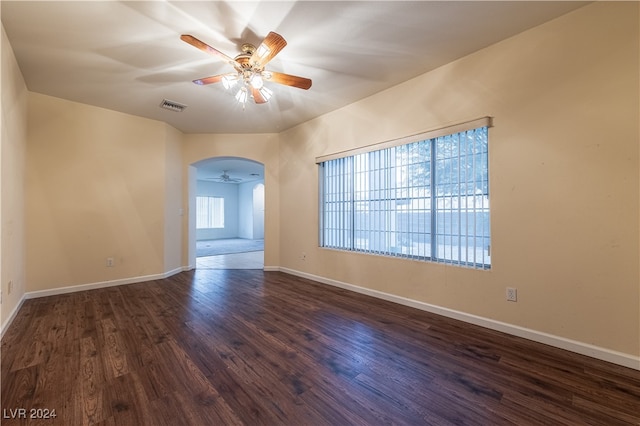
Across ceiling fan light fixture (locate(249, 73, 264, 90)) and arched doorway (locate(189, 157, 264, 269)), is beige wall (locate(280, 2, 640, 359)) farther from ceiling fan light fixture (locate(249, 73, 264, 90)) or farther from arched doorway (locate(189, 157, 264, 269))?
arched doorway (locate(189, 157, 264, 269))

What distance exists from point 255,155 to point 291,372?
425cm

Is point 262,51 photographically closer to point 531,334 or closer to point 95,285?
point 531,334

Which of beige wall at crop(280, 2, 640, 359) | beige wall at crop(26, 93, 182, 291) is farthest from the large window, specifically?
beige wall at crop(26, 93, 182, 291)

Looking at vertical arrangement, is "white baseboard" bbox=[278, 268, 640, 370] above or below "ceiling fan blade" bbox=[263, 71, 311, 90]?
below

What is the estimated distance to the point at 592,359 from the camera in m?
2.05

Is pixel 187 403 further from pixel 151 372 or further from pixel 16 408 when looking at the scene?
pixel 16 408

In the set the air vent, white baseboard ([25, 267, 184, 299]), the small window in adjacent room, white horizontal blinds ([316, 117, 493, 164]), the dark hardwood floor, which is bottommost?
the dark hardwood floor

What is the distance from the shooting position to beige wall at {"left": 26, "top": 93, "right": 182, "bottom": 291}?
11.8 ft

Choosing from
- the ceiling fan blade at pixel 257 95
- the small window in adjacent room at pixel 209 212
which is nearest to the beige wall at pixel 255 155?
the ceiling fan blade at pixel 257 95

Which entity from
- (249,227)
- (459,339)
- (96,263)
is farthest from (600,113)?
(249,227)

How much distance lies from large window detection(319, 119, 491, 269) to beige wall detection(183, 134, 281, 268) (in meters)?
1.38

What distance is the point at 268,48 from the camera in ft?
7.01

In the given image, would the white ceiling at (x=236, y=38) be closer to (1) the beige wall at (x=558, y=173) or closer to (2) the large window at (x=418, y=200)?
(1) the beige wall at (x=558, y=173)

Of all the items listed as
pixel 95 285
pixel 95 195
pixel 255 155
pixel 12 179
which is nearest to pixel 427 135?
pixel 255 155
